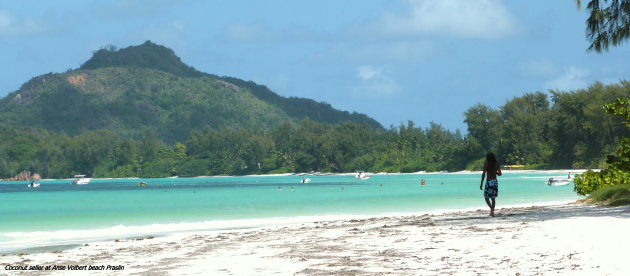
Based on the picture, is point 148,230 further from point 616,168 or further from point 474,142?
point 474,142

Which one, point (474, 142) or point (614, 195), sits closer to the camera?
point (614, 195)

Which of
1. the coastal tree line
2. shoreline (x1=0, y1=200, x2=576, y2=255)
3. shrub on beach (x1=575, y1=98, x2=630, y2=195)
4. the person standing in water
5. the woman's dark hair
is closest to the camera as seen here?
the woman's dark hair

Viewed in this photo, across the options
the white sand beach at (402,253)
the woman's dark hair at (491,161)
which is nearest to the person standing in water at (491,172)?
the woman's dark hair at (491,161)

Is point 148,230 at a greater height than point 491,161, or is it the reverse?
point 491,161

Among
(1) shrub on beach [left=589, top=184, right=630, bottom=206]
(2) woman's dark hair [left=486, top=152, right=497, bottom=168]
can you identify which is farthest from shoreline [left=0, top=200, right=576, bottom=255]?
(2) woman's dark hair [left=486, top=152, right=497, bottom=168]

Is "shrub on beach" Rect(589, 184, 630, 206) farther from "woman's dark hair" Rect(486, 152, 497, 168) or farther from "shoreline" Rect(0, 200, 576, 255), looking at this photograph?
"woman's dark hair" Rect(486, 152, 497, 168)

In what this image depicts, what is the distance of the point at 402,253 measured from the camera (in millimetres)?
14469

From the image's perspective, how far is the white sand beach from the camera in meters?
12.4

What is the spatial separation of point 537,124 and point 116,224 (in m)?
107

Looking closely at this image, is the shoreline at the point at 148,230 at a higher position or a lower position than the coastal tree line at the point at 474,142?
lower

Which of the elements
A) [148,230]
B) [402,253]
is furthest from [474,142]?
[402,253]

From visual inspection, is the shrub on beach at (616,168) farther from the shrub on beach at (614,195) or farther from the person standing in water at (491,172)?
the person standing in water at (491,172)

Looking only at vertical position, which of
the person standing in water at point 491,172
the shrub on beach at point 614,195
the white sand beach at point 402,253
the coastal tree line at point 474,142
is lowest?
the white sand beach at point 402,253

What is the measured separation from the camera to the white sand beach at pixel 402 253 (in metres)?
12.4
